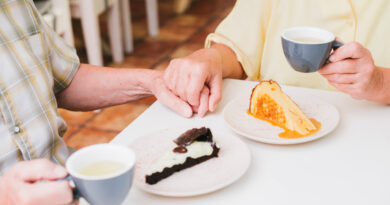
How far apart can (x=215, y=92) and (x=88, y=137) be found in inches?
54.7

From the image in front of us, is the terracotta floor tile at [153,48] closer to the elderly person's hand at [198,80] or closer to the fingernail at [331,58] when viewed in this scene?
the elderly person's hand at [198,80]

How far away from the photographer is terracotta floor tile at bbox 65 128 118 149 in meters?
2.21

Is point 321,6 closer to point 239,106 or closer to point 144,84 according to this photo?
point 239,106

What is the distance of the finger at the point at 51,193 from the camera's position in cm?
57

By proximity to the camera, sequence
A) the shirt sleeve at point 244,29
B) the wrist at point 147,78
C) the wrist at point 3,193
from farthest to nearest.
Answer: the shirt sleeve at point 244,29 < the wrist at point 147,78 < the wrist at point 3,193

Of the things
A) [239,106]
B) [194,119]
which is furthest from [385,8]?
[194,119]

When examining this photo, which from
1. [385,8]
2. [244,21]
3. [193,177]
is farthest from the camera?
[244,21]

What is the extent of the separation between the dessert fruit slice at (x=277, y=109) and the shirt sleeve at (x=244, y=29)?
29 cm

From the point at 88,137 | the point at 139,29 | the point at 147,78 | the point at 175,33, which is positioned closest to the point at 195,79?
the point at 147,78

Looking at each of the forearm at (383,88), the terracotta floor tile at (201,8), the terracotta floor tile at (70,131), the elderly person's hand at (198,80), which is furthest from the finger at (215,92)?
the terracotta floor tile at (201,8)

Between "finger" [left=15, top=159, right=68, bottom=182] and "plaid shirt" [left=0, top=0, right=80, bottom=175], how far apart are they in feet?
1.17

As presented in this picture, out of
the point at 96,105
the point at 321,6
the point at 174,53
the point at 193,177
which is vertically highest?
the point at 321,6

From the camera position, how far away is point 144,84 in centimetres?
114

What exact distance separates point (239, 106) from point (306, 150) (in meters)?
0.22
